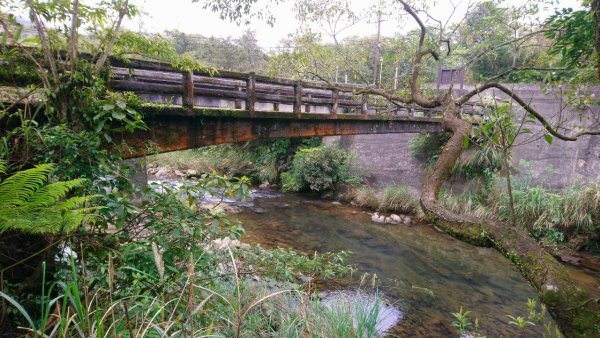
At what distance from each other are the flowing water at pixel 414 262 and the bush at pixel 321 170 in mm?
1061

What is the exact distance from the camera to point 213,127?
200 inches

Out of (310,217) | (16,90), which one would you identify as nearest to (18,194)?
(16,90)

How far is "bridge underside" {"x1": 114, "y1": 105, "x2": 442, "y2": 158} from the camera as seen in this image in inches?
163

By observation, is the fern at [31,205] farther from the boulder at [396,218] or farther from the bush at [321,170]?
the bush at [321,170]

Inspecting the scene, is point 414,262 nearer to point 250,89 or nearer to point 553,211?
point 553,211

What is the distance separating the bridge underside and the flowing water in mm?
3180

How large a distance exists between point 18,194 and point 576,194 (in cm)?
1227

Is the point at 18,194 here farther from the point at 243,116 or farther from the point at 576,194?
the point at 576,194

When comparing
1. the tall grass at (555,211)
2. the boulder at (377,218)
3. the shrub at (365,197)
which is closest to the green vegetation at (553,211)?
the tall grass at (555,211)

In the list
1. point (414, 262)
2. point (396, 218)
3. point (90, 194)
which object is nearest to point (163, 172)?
point (396, 218)

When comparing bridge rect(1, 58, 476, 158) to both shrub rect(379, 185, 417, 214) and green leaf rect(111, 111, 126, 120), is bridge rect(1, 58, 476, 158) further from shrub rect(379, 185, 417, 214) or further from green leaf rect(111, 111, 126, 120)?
shrub rect(379, 185, 417, 214)

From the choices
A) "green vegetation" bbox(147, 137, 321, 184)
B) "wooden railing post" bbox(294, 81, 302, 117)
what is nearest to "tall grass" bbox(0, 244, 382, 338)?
"wooden railing post" bbox(294, 81, 302, 117)

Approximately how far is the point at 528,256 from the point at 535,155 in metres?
12.3

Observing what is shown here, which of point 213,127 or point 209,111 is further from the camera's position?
point 213,127
